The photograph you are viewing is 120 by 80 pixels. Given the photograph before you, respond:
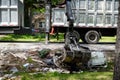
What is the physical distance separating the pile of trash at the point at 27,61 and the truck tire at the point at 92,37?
4612 millimetres

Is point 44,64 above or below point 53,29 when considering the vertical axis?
below

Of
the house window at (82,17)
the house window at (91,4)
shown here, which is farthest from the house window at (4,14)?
the house window at (91,4)

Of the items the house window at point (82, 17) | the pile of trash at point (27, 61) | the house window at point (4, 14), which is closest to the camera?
the pile of trash at point (27, 61)

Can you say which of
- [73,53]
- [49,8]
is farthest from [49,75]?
[49,8]

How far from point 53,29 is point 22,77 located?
8.32 meters

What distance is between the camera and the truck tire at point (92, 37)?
56.1 feet

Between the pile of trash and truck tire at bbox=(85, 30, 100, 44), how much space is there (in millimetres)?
4612

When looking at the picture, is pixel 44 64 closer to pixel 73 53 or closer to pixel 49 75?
pixel 73 53

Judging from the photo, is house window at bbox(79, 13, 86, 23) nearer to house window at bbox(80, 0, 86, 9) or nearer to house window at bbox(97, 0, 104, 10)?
house window at bbox(80, 0, 86, 9)

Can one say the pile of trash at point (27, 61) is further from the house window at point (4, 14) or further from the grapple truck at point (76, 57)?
the house window at point (4, 14)

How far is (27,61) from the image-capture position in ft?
39.5

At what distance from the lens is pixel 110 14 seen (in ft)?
56.3

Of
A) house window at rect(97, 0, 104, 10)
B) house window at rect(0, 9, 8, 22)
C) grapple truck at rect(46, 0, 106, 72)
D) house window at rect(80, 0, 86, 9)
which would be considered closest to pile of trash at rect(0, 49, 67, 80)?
grapple truck at rect(46, 0, 106, 72)

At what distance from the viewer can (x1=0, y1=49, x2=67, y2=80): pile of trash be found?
11.4 m
